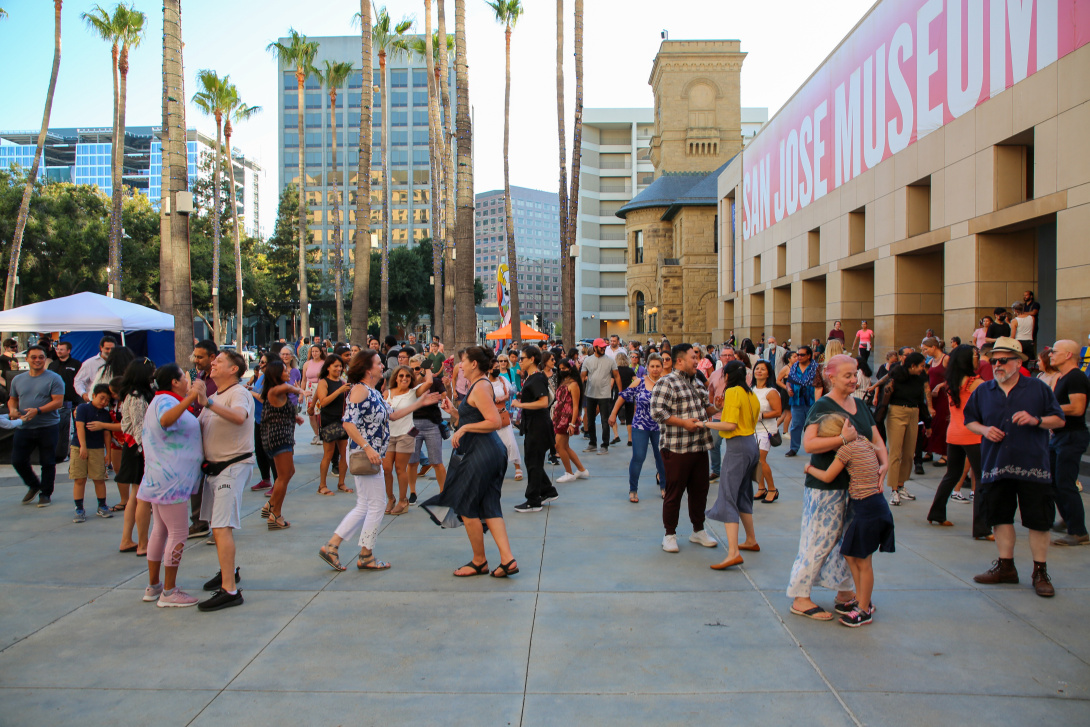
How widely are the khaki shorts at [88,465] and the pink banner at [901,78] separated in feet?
52.5

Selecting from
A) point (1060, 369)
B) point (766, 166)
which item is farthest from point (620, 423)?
point (766, 166)

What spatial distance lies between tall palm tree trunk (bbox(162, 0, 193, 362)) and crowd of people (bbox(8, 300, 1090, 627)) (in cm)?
166

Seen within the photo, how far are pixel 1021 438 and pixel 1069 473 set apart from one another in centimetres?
134

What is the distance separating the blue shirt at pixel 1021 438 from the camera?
5227 mm

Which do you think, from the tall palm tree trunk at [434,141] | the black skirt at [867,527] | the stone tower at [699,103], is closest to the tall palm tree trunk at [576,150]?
the tall palm tree trunk at [434,141]

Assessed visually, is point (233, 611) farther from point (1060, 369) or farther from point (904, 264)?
point (904, 264)

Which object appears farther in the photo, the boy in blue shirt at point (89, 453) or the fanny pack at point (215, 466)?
the boy in blue shirt at point (89, 453)

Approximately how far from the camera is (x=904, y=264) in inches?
791

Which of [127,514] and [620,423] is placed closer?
[127,514]

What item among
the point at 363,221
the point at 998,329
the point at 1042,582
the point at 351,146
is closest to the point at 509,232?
the point at 363,221

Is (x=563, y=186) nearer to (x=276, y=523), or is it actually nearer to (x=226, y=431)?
(x=276, y=523)

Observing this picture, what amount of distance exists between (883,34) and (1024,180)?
23.4 feet

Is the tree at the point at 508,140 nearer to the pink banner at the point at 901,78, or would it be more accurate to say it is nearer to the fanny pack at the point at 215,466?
the pink banner at the point at 901,78

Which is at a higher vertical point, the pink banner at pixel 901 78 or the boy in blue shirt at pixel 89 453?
the pink banner at pixel 901 78
